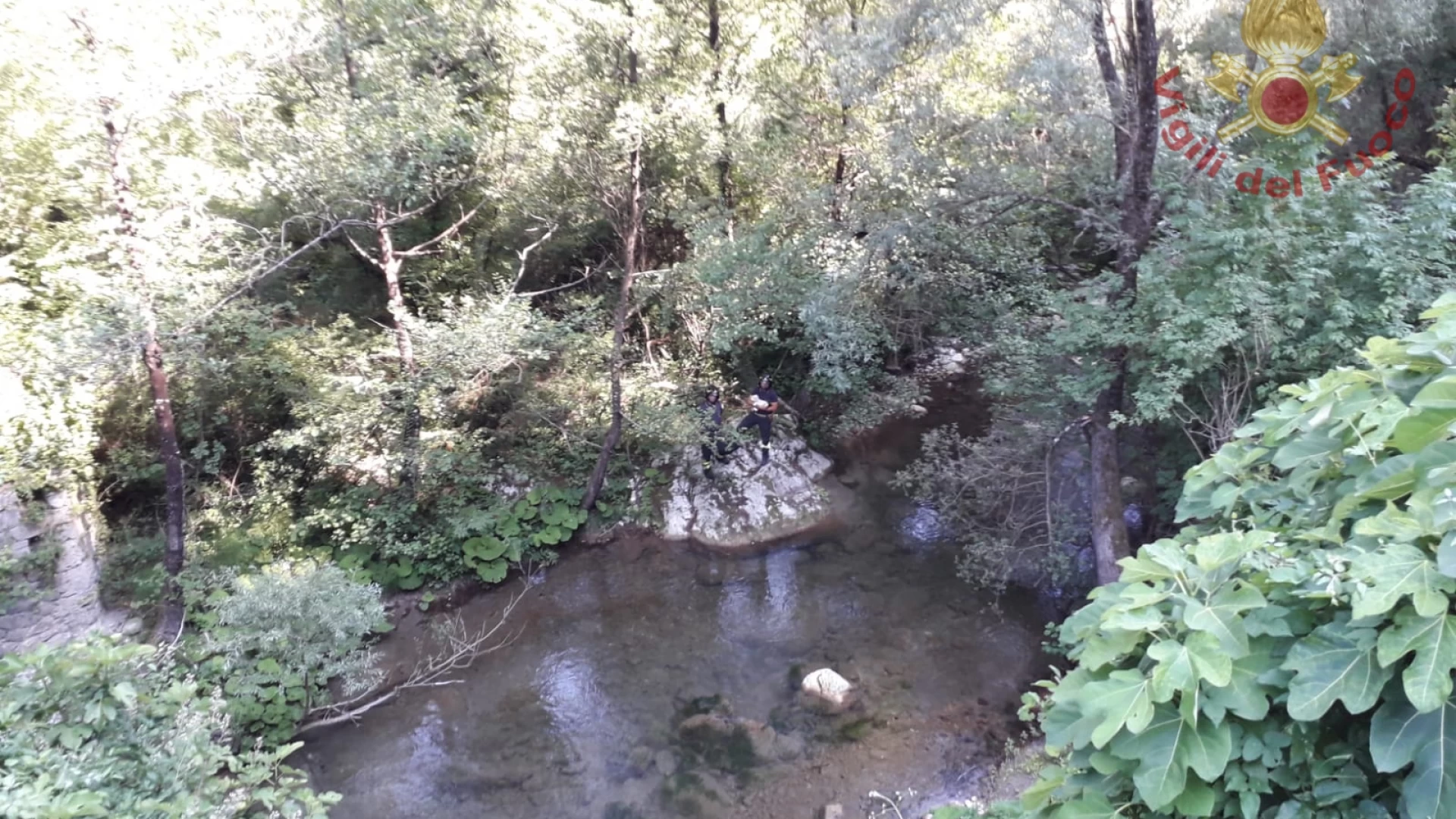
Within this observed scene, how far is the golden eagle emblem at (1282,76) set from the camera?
7.11 m

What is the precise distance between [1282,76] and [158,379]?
1100 cm

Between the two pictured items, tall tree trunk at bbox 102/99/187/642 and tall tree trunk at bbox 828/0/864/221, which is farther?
tall tree trunk at bbox 828/0/864/221

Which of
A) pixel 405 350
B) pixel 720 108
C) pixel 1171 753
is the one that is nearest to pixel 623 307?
→ pixel 405 350

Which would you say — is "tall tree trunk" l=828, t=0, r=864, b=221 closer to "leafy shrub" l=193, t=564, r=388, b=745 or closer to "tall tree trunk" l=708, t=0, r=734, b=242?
"tall tree trunk" l=708, t=0, r=734, b=242

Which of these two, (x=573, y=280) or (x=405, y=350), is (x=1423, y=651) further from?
(x=573, y=280)

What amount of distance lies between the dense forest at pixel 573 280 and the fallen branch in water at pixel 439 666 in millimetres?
75

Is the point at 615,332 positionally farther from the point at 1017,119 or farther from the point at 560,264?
the point at 1017,119

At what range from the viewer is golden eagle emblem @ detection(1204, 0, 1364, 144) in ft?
23.3

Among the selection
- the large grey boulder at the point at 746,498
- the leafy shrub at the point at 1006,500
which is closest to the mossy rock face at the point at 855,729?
the leafy shrub at the point at 1006,500

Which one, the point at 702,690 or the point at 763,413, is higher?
the point at 763,413

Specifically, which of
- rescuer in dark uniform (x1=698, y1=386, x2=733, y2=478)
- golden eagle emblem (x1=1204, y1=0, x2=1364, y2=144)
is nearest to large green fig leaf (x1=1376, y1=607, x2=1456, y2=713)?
golden eagle emblem (x1=1204, y1=0, x2=1364, y2=144)

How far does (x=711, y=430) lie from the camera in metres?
10.1

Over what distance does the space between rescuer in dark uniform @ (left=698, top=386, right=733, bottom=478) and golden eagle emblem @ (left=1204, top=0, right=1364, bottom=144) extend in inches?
247

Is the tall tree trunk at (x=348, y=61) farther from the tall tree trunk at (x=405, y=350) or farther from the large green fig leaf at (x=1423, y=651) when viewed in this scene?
the large green fig leaf at (x=1423, y=651)
